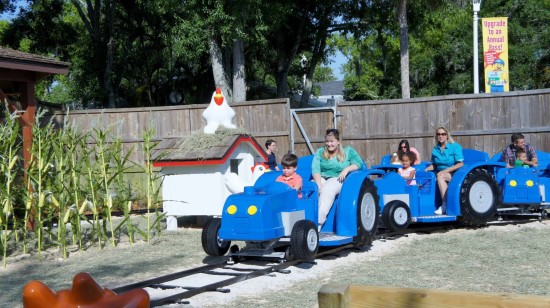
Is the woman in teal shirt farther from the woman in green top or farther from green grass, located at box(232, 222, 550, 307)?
the woman in green top

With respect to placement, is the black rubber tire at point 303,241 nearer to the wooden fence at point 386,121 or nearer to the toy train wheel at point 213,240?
the toy train wheel at point 213,240

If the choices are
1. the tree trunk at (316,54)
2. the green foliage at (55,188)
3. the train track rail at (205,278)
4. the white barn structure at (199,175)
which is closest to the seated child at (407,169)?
the train track rail at (205,278)

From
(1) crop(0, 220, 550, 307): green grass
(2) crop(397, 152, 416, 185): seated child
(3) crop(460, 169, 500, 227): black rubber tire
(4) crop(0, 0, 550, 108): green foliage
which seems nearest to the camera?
(1) crop(0, 220, 550, 307): green grass

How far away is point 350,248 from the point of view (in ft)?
30.4

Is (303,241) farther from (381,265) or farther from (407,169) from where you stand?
(407,169)

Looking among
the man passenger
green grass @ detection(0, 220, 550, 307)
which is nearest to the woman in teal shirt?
green grass @ detection(0, 220, 550, 307)

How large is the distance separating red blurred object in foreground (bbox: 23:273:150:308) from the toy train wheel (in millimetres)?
5869

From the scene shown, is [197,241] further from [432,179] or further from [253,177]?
[432,179]

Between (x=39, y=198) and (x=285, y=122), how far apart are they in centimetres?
770

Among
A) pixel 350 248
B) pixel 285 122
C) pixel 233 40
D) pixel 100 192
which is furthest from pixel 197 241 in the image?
pixel 233 40

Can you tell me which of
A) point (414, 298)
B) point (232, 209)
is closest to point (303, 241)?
point (232, 209)

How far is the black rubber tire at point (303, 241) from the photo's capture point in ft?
25.4

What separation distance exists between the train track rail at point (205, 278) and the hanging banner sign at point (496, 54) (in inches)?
513

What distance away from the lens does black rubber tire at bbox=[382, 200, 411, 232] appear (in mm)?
9789
